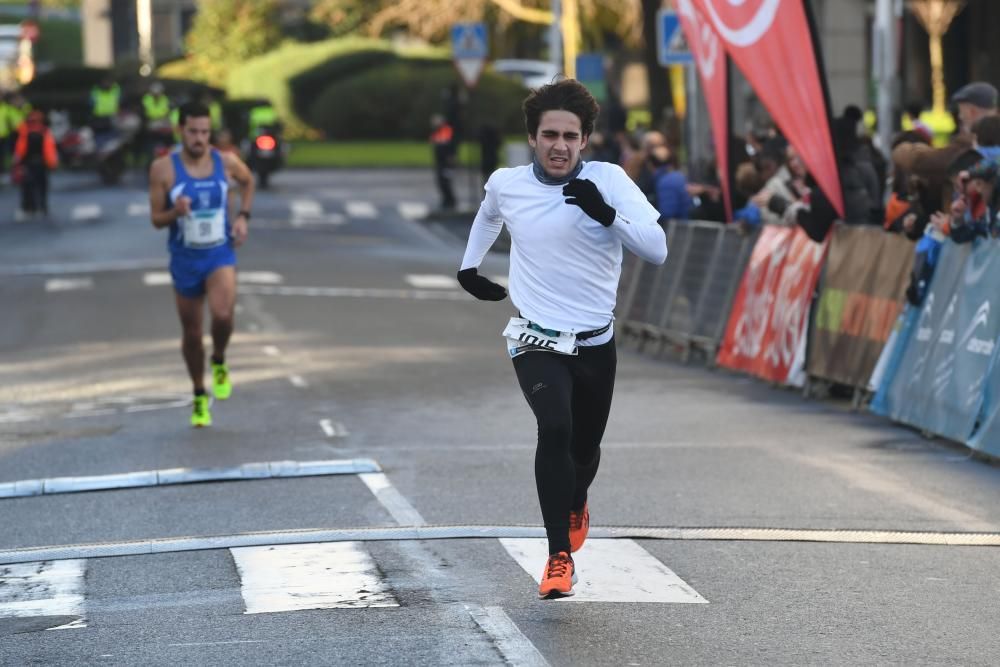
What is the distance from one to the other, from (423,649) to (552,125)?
1.97 metres

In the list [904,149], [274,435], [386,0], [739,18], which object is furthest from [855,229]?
[386,0]

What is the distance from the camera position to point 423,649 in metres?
6.88

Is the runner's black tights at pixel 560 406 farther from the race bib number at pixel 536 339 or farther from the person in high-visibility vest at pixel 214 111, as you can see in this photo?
the person in high-visibility vest at pixel 214 111

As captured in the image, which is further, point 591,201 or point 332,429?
point 332,429

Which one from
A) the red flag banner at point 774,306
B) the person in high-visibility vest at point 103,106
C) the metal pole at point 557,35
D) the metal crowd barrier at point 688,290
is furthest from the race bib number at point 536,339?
the person in high-visibility vest at point 103,106

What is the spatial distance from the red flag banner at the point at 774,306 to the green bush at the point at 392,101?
42876mm

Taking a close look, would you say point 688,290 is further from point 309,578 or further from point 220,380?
point 309,578

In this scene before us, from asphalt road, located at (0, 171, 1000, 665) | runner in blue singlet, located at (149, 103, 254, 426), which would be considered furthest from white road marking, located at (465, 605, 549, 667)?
runner in blue singlet, located at (149, 103, 254, 426)

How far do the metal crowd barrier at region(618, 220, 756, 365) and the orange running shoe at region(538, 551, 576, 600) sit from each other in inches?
375

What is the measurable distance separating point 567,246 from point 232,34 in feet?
219

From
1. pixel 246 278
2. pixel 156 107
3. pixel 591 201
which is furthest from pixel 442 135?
pixel 591 201

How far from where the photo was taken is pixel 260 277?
26047 mm

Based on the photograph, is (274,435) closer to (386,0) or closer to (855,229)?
(855,229)

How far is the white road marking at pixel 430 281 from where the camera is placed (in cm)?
2489
